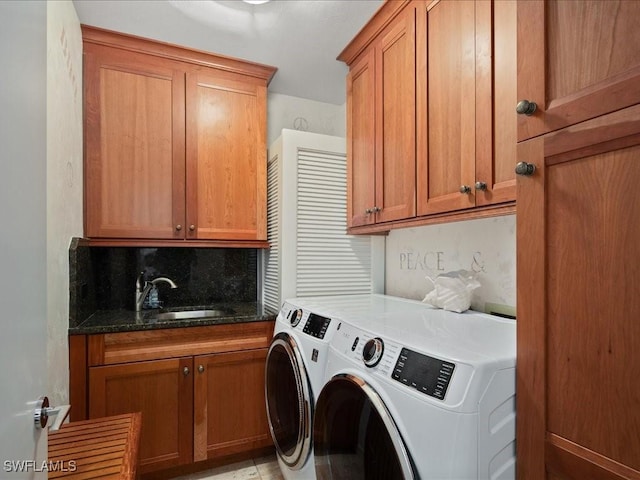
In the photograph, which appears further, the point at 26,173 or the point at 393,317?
the point at 393,317

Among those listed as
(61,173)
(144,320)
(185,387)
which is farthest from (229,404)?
(61,173)

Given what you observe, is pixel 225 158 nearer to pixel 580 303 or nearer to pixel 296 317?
pixel 296 317

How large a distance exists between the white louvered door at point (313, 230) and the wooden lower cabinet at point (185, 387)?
36 cm

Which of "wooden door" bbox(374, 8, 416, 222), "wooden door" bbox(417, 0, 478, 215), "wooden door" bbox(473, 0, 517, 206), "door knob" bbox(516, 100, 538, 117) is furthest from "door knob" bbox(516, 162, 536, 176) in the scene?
"wooden door" bbox(374, 8, 416, 222)

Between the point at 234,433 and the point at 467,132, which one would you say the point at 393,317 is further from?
the point at 234,433

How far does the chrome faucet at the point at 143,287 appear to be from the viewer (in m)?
2.16

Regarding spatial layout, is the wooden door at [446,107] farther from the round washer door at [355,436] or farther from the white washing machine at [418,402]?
the round washer door at [355,436]

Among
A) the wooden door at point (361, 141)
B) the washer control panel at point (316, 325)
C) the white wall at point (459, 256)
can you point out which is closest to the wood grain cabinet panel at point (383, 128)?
the wooden door at point (361, 141)

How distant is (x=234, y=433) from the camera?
1941mm

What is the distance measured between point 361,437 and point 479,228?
104cm

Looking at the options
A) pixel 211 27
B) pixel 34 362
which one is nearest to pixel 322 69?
pixel 211 27

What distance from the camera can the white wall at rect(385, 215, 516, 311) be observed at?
147cm

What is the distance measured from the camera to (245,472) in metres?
1.94

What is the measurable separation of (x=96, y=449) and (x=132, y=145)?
1.53 metres
